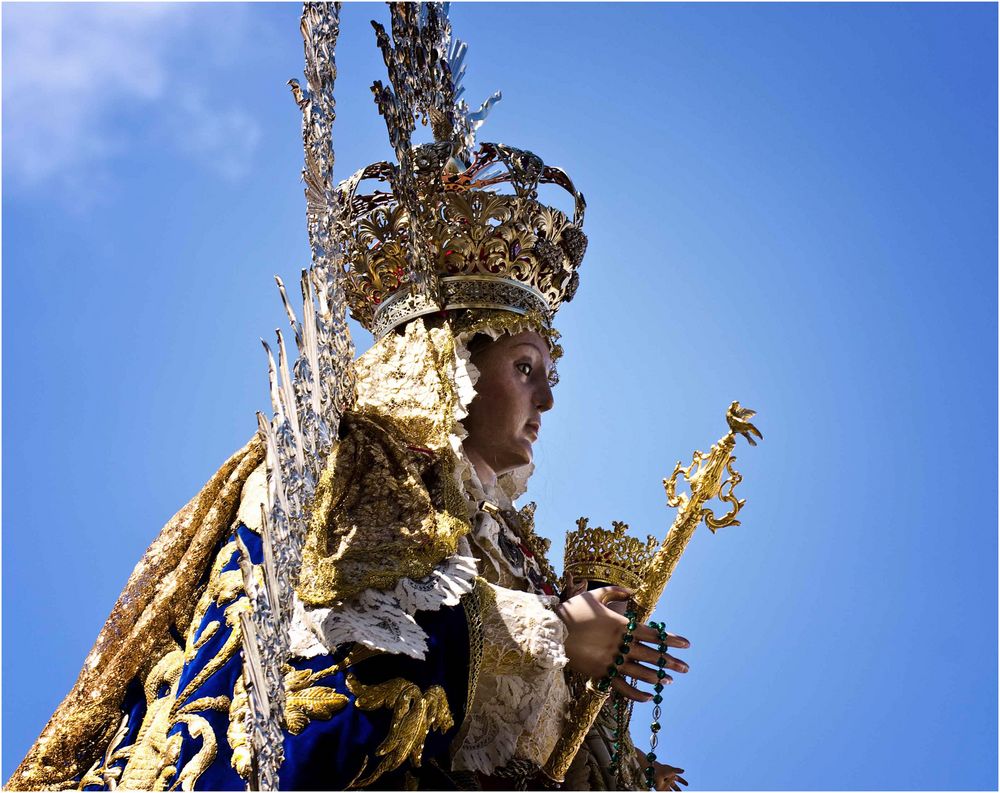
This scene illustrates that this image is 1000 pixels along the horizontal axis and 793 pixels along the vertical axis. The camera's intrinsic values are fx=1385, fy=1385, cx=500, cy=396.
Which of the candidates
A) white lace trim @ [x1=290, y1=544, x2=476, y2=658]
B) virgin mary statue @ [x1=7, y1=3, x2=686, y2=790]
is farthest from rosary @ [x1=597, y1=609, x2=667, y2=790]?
white lace trim @ [x1=290, y1=544, x2=476, y2=658]

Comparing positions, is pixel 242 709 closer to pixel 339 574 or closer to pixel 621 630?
pixel 339 574

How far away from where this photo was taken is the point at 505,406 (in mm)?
4355

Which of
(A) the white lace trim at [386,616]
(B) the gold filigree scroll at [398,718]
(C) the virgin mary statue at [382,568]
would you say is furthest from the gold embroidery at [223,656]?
(B) the gold filigree scroll at [398,718]

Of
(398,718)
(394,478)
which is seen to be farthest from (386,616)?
(394,478)

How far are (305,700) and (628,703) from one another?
3.96 feet

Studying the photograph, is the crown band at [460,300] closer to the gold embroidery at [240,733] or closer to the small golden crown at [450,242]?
the small golden crown at [450,242]

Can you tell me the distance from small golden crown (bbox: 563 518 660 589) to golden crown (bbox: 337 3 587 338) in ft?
2.40

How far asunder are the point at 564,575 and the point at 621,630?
70cm

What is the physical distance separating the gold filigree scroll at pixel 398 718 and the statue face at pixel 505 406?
3.37ft

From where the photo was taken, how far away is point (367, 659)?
347 cm

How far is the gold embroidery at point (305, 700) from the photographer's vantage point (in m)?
3.31

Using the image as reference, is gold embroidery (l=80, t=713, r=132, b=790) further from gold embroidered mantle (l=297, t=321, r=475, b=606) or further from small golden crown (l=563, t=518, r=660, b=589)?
small golden crown (l=563, t=518, r=660, b=589)

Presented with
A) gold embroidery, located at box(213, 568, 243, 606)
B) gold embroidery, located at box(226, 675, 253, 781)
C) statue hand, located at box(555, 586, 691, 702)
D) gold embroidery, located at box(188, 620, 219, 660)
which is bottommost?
gold embroidery, located at box(226, 675, 253, 781)

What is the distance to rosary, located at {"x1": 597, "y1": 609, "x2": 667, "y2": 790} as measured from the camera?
3920mm
